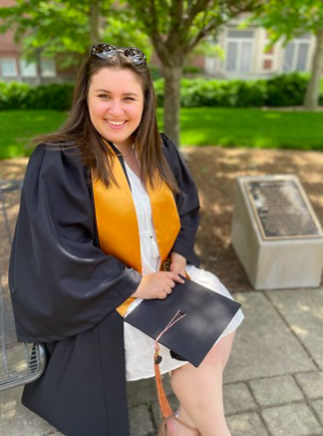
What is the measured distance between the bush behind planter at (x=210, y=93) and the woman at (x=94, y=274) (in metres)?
11.5

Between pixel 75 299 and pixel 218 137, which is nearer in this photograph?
pixel 75 299

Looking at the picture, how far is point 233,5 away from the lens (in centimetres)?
460

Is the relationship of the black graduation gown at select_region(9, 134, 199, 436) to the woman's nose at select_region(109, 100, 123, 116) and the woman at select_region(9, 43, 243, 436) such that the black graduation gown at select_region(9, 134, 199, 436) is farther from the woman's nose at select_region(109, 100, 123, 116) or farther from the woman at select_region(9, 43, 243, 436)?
the woman's nose at select_region(109, 100, 123, 116)

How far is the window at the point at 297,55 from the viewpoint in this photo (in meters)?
27.6

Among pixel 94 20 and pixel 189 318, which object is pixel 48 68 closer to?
pixel 94 20

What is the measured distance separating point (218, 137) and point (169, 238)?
17.8 feet

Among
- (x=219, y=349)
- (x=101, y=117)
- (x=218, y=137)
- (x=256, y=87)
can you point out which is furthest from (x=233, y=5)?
(x=256, y=87)

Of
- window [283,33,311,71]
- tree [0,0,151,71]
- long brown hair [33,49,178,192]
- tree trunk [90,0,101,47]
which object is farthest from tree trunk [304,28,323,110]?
window [283,33,311,71]

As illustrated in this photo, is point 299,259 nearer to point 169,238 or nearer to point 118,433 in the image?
point 169,238

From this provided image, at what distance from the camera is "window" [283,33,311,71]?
2761 cm

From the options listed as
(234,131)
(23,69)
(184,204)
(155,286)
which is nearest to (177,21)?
(184,204)

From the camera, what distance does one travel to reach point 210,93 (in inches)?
559

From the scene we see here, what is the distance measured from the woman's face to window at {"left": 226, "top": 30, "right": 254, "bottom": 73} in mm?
27969

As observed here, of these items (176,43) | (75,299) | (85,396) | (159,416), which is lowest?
(159,416)
